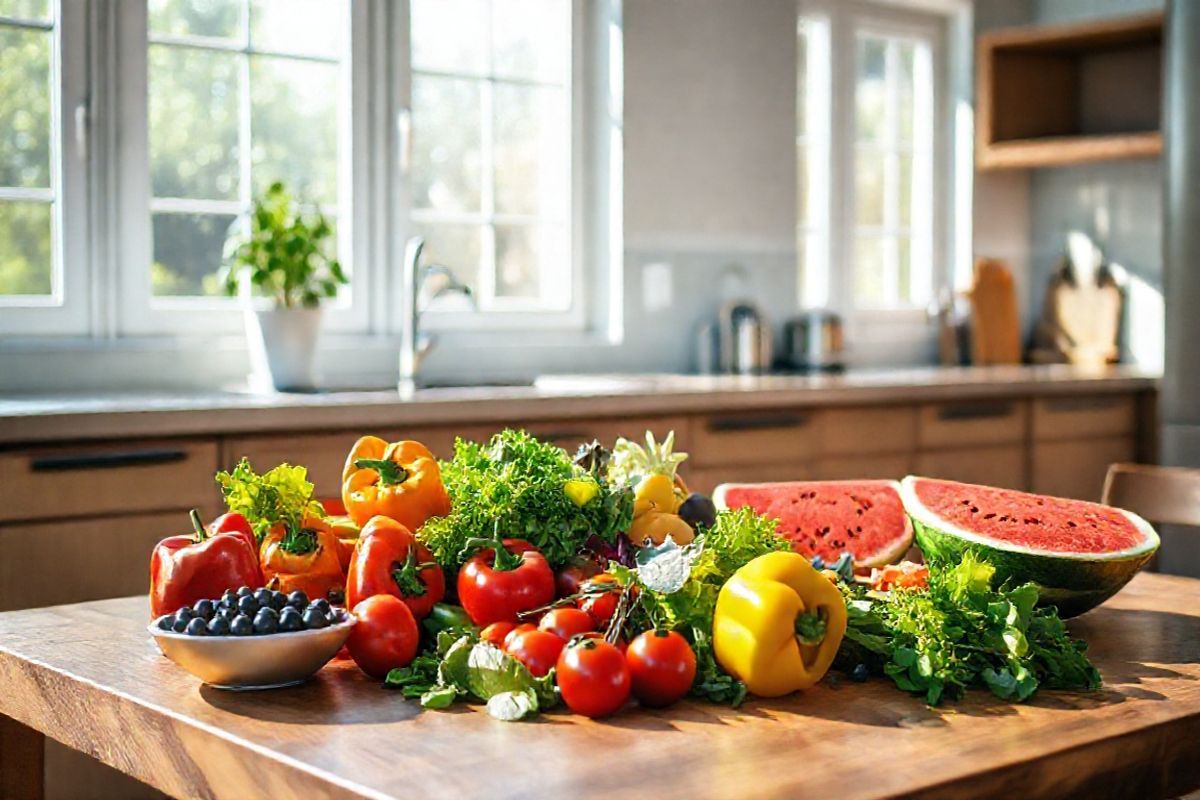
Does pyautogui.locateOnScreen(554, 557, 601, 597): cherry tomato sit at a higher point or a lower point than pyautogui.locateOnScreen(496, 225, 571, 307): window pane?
lower

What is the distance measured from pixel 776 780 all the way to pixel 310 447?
7.76 feet

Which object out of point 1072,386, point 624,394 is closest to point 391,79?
point 624,394

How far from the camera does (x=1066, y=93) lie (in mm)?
5957

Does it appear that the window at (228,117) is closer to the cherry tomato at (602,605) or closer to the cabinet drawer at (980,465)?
the cabinet drawer at (980,465)

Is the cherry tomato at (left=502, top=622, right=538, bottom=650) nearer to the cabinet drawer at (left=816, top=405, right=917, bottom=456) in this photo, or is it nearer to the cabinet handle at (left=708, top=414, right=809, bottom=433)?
the cabinet handle at (left=708, top=414, right=809, bottom=433)

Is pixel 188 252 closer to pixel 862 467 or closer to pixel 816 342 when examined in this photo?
pixel 862 467

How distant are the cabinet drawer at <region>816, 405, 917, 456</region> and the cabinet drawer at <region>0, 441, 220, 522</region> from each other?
6.03 feet

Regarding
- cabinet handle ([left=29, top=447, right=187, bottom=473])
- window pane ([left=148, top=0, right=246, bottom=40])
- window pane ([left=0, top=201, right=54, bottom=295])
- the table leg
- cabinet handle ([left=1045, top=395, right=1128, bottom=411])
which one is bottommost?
the table leg

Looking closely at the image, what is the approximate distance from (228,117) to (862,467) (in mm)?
2047

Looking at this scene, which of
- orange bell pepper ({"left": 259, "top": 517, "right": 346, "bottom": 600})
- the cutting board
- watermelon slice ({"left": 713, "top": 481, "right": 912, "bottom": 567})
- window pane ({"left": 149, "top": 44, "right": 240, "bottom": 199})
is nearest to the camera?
orange bell pepper ({"left": 259, "top": 517, "right": 346, "bottom": 600})

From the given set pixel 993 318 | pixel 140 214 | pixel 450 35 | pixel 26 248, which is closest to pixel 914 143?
pixel 993 318

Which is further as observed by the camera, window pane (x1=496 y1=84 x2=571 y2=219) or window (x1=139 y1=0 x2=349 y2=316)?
window pane (x1=496 y1=84 x2=571 y2=219)

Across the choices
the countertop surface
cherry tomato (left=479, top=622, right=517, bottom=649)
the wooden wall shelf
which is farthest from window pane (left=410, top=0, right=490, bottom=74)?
cherry tomato (left=479, top=622, right=517, bottom=649)

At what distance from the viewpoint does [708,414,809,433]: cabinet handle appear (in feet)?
13.6
